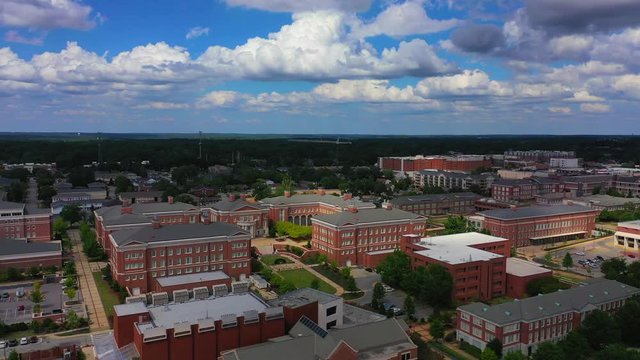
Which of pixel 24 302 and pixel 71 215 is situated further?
pixel 71 215

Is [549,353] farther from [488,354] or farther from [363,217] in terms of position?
[363,217]

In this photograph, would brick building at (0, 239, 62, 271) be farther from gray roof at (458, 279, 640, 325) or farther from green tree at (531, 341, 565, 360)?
green tree at (531, 341, 565, 360)

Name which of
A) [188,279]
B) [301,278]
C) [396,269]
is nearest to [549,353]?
[396,269]

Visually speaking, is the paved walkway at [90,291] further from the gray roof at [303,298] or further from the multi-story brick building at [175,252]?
the gray roof at [303,298]

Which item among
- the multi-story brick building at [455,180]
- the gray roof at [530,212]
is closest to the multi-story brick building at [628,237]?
the gray roof at [530,212]

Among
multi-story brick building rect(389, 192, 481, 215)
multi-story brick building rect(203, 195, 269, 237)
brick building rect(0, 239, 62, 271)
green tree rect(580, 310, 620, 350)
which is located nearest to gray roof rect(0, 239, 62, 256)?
brick building rect(0, 239, 62, 271)

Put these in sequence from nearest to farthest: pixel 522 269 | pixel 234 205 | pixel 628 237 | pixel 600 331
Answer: pixel 600 331, pixel 522 269, pixel 628 237, pixel 234 205
